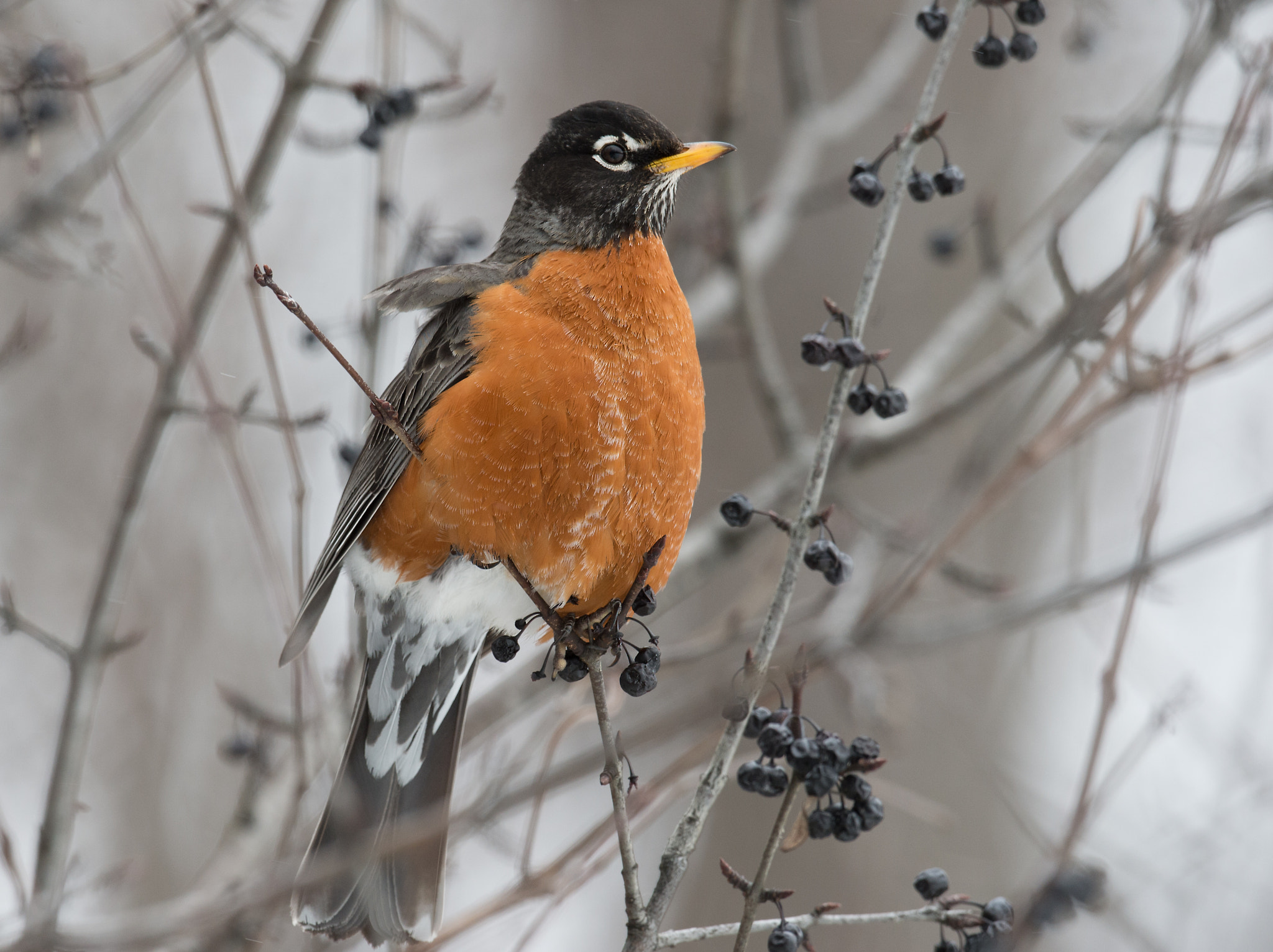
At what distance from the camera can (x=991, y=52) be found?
279 cm

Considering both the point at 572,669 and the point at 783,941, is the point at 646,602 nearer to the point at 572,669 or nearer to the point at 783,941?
the point at 572,669

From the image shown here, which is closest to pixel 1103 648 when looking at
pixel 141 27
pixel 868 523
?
pixel 868 523

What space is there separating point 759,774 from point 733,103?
304 cm

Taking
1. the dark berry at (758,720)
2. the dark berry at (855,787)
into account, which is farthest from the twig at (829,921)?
the dark berry at (758,720)

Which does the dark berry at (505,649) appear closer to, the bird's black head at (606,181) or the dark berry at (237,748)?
the bird's black head at (606,181)

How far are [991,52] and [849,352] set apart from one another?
1.16m

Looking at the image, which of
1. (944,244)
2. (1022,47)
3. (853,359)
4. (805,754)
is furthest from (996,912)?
(944,244)

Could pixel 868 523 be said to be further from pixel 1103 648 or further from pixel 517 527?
pixel 517 527

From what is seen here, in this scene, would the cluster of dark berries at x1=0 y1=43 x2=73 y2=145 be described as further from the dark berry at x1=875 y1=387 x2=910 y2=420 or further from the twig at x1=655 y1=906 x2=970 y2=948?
the twig at x1=655 y1=906 x2=970 y2=948

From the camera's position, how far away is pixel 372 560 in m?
3.13

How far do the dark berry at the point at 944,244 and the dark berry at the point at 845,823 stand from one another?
2.63 meters

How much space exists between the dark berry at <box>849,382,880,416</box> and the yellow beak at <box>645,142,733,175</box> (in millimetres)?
1015

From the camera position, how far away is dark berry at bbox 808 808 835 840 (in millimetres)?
2223

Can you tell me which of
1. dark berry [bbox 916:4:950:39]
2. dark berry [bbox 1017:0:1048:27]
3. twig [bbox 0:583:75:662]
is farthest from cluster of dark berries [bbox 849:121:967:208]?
twig [bbox 0:583:75:662]
